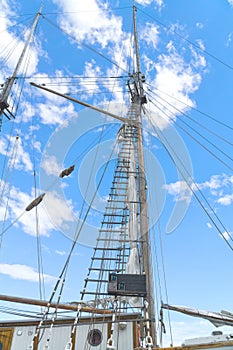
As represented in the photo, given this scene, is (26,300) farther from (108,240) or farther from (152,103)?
(152,103)

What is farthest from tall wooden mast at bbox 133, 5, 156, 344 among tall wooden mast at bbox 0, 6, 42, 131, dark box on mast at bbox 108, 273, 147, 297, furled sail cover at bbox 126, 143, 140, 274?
tall wooden mast at bbox 0, 6, 42, 131

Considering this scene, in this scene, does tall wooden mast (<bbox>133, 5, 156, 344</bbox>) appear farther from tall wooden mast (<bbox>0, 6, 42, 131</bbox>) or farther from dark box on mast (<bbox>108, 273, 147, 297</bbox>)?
tall wooden mast (<bbox>0, 6, 42, 131</bbox>)

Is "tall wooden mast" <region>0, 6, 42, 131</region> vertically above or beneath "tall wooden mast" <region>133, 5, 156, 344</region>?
above

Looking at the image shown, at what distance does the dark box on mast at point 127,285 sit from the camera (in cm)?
645

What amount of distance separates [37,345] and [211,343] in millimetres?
5090

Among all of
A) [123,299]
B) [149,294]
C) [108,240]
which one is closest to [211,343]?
[149,294]

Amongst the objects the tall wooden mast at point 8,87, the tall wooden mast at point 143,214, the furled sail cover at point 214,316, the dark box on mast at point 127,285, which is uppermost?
the tall wooden mast at point 8,87

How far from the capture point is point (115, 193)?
12555 millimetres

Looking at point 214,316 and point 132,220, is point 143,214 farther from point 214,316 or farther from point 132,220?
point 214,316

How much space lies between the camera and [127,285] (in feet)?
21.5

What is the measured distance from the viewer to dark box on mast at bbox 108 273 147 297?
6.45 metres

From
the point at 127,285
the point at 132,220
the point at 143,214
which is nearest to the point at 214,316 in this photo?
the point at 127,285

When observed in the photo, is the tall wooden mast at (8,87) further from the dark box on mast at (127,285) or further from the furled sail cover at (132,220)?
the dark box on mast at (127,285)

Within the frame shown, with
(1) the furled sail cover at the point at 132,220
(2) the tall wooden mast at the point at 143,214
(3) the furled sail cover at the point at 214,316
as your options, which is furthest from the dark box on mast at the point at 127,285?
(1) the furled sail cover at the point at 132,220
